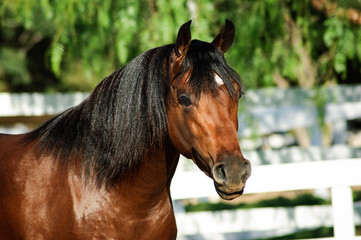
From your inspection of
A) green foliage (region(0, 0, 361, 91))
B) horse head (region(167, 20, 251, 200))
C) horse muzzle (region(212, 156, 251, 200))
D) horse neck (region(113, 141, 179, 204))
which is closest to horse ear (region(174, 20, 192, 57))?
horse head (region(167, 20, 251, 200))

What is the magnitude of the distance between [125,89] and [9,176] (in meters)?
0.74

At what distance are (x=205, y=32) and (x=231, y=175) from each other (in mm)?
2872

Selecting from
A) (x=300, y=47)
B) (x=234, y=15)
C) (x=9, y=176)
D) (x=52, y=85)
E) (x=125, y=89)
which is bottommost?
(x=9, y=176)

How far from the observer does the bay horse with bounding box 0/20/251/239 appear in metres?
2.24

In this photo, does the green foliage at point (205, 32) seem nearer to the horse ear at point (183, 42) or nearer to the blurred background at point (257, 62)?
the blurred background at point (257, 62)

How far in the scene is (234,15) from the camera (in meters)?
5.90

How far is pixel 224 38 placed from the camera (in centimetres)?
255

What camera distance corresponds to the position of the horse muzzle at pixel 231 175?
79.7 inches

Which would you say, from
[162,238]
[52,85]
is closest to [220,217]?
[162,238]

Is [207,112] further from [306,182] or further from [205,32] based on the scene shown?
[205,32]

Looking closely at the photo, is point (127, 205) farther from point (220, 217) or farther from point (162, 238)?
point (220, 217)

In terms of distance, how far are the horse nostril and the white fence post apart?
5.99 feet

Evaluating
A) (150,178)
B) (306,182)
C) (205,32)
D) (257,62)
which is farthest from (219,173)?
(257,62)

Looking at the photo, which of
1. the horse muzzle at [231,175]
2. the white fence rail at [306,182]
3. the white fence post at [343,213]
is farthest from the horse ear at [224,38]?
the white fence post at [343,213]
